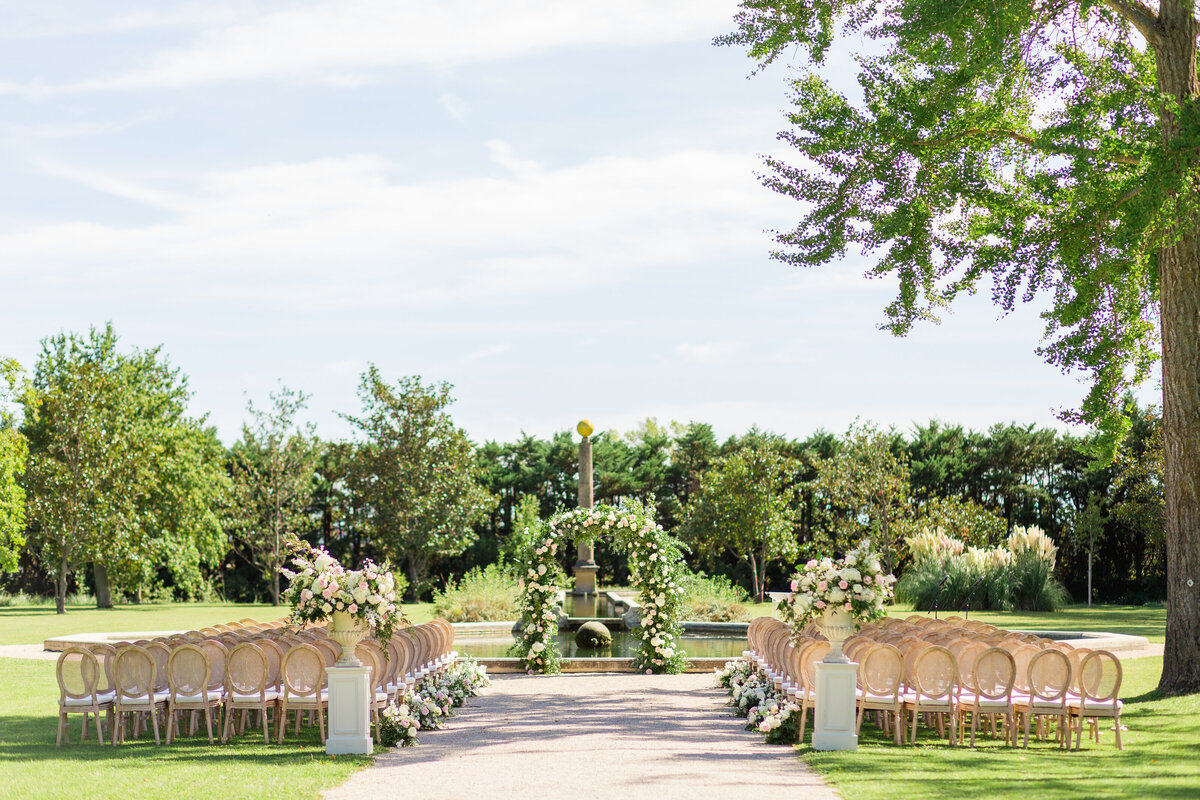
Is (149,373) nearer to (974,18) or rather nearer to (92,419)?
(92,419)

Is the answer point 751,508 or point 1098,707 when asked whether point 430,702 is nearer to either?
point 1098,707

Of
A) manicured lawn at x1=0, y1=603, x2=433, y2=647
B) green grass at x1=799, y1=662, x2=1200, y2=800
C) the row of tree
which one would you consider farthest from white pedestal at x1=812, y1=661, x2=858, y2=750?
the row of tree

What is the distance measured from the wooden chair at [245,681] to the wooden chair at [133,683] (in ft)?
1.97

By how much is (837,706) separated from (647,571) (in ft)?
21.0

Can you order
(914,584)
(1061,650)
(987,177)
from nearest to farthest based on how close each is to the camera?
(1061,650)
(987,177)
(914,584)

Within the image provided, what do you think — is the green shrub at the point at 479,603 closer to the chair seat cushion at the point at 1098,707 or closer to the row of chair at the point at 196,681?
the row of chair at the point at 196,681

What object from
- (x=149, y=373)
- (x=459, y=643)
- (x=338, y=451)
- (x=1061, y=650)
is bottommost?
(x=459, y=643)

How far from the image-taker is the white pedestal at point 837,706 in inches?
360

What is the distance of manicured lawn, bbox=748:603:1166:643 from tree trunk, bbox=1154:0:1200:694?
547cm

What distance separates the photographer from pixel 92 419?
29.0 metres

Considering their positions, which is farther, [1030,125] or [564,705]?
[1030,125]

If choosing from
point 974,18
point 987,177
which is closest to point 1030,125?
point 987,177

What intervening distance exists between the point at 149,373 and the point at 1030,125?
28385 mm

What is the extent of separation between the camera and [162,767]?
26.9ft
